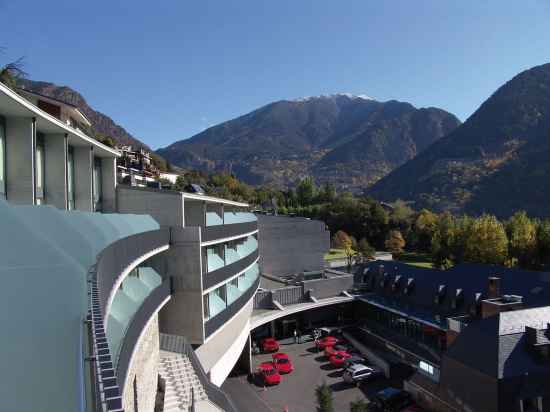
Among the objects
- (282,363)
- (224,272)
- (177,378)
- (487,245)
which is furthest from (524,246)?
(177,378)

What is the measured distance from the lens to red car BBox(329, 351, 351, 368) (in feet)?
96.3

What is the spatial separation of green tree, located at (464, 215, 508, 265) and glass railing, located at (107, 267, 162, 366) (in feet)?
156

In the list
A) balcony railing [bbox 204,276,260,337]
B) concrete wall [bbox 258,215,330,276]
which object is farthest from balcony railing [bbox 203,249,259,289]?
concrete wall [bbox 258,215,330,276]

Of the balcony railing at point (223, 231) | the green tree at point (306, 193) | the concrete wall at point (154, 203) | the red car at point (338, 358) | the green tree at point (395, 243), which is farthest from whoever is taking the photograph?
the green tree at point (306, 193)

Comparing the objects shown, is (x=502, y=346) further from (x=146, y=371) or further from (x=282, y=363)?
(x=146, y=371)

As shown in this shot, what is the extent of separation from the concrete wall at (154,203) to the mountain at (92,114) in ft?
447

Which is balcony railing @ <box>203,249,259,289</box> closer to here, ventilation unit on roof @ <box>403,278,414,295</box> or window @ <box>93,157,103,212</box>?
window @ <box>93,157,103,212</box>

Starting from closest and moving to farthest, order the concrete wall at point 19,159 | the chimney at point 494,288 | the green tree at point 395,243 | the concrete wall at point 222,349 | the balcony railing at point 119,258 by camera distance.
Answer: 1. the balcony railing at point 119,258
2. the concrete wall at point 19,159
3. the concrete wall at point 222,349
4. the chimney at point 494,288
5. the green tree at point 395,243

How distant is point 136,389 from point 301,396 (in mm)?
17089

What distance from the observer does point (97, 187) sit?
62.8 ft

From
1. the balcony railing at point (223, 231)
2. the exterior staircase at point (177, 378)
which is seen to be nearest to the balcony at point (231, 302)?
the exterior staircase at point (177, 378)

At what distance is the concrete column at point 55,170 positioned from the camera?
14.4m

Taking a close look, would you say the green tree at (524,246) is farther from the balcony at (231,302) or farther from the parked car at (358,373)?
the balcony at (231,302)

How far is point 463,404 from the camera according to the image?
20.6 metres
